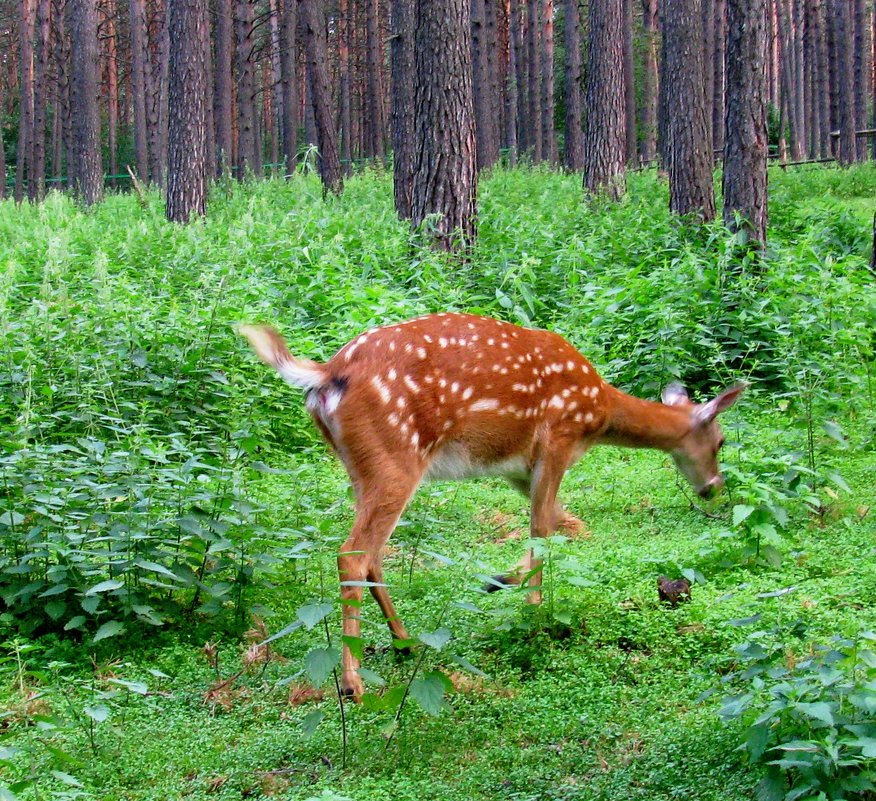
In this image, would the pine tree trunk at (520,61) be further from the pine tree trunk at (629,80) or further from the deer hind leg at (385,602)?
the deer hind leg at (385,602)

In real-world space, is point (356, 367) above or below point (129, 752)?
above

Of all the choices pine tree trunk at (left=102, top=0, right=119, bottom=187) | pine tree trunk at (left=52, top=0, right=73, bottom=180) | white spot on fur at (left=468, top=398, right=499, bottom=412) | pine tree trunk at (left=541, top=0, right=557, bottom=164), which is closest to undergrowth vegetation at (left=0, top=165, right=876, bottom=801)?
white spot on fur at (left=468, top=398, right=499, bottom=412)

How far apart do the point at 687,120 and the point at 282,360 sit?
40.3ft

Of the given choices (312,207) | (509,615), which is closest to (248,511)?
(509,615)

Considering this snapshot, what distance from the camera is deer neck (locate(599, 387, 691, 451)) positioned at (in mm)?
6297

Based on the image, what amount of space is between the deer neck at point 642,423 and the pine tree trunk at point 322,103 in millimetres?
15229

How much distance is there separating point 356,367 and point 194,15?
1372cm

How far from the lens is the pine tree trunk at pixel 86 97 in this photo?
2788 cm

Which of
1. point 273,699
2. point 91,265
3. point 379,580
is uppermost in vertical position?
point 91,265

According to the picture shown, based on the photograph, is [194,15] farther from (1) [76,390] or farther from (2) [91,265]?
(1) [76,390]

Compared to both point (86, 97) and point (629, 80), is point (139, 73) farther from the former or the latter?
point (629, 80)

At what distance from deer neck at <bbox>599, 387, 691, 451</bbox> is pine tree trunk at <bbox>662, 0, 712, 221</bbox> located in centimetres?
777

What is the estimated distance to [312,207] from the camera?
16.3 m

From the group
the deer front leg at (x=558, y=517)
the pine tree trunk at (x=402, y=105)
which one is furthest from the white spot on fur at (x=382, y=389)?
the pine tree trunk at (x=402, y=105)
